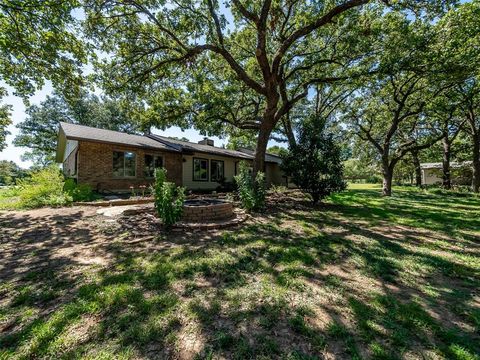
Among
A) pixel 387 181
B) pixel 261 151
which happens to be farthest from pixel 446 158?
pixel 261 151

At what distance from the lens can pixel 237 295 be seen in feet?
8.93

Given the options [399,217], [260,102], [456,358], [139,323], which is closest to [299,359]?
[456,358]

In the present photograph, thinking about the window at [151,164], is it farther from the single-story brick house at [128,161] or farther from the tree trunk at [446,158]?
the tree trunk at [446,158]

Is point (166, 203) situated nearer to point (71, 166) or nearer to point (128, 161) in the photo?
point (128, 161)

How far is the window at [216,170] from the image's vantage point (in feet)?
56.4

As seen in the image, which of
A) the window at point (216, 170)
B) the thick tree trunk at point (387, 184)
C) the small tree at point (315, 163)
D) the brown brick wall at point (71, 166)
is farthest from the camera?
the window at point (216, 170)

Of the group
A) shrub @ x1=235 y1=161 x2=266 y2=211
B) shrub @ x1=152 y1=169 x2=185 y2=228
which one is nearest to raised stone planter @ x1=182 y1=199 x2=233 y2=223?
shrub @ x1=152 y1=169 x2=185 y2=228

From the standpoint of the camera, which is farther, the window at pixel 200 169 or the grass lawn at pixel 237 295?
the window at pixel 200 169

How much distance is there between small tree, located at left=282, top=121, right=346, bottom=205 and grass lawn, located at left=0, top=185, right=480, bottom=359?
13.3ft

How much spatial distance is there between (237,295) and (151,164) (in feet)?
41.2

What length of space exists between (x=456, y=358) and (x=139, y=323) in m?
2.86

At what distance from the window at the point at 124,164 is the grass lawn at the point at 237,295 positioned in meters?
7.18

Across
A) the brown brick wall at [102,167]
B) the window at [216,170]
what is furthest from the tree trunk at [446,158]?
the brown brick wall at [102,167]

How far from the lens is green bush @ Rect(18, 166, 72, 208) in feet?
28.0
